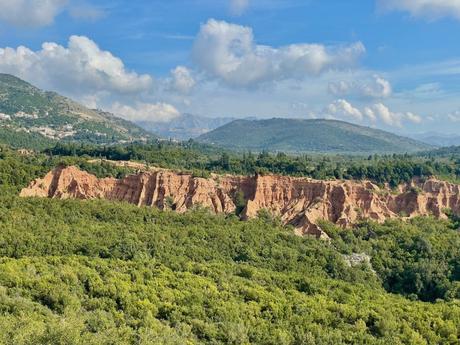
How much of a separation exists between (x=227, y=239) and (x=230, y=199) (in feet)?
75.8

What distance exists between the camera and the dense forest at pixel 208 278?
3947 centimetres

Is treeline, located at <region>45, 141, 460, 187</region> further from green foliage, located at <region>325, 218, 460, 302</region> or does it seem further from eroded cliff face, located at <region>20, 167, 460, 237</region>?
green foliage, located at <region>325, 218, 460, 302</region>

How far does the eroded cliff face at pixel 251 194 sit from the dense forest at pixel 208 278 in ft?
12.4

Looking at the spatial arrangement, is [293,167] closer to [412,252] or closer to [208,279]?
[412,252]

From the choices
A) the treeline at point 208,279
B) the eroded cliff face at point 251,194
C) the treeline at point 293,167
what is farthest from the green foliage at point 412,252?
the treeline at point 293,167

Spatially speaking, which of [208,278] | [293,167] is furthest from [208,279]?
[293,167]

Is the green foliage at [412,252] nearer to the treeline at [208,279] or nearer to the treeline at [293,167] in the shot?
→ the treeline at [208,279]

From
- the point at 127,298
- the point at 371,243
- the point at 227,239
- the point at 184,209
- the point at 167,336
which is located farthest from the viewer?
the point at 184,209

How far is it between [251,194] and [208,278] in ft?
131

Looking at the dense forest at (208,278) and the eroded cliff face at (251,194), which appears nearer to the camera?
the dense forest at (208,278)

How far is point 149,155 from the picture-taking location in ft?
433

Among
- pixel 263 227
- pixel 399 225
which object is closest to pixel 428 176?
pixel 399 225

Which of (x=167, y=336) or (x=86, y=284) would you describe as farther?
(x=86, y=284)

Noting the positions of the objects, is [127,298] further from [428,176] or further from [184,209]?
[428,176]
